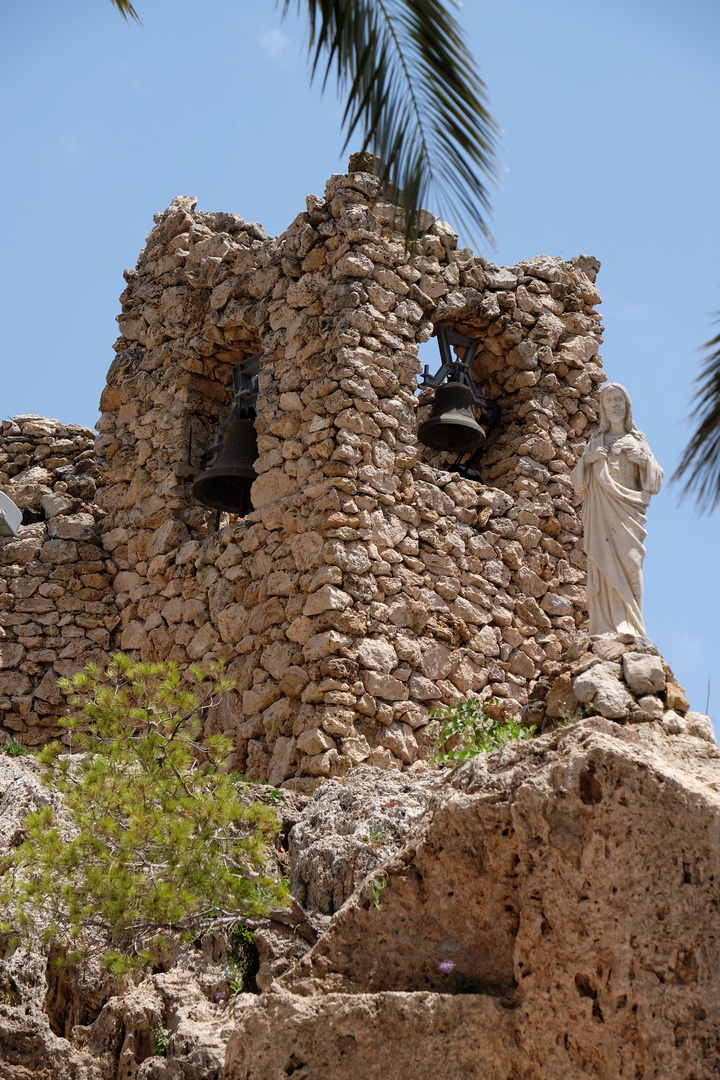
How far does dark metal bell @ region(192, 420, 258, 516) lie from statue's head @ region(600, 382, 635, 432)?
288 cm

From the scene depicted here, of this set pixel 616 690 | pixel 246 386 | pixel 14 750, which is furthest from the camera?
pixel 246 386

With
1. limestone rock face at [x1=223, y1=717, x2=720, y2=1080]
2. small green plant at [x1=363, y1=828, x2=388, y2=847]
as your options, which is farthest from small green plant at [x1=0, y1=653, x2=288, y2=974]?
limestone rock face at [x1=223, y1=717, x2=720, y2=1080]

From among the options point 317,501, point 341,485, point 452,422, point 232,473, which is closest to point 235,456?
point 232,473

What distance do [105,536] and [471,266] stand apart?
373 centimetres

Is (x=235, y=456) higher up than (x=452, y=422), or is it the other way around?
(x=452, y=422)

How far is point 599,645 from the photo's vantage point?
625 cm

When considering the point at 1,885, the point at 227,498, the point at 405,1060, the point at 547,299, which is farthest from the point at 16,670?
the point at 405,1060

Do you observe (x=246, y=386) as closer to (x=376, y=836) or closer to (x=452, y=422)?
(x=452, y=422)

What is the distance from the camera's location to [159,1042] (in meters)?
4.88

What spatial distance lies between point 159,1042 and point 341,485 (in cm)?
443

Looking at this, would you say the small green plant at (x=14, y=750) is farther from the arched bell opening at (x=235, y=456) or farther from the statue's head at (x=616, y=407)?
the statue's head at (x=616, y=407)

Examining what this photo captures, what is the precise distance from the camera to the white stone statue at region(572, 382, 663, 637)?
23.4ft

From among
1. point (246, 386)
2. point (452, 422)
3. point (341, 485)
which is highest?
point (246, 386)

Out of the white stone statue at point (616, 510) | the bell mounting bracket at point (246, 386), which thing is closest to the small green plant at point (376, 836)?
the white stone statue at point (616, 510)
